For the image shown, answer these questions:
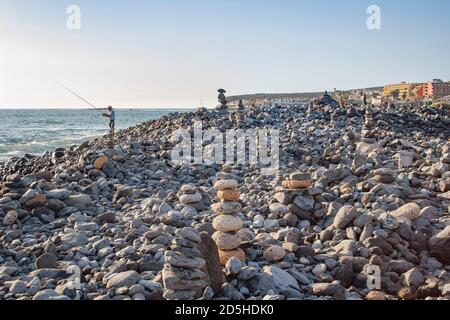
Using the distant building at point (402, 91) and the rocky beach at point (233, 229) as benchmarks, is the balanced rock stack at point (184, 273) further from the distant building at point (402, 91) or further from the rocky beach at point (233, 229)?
the distant building at point (402, 91)

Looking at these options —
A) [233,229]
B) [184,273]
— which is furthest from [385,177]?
[184,273]

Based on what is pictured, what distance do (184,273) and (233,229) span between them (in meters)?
1.33

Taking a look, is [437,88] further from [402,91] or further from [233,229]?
[233,229]

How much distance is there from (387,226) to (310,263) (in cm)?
147

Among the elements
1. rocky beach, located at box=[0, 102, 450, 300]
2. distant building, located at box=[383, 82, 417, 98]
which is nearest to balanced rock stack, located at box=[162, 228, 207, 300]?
rocky beach, located at box=[0, 102, 450, 300]

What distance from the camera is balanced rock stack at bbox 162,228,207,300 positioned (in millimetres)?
4840

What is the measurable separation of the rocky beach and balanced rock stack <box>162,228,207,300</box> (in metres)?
0.01

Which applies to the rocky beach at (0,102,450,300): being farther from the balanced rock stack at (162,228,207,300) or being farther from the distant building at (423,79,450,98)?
the distant building at (423,79,450,98)

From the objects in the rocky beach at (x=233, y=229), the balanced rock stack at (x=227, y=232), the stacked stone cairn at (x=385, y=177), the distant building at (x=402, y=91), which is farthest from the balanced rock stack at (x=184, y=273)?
the distant building at (x=402, y=91)

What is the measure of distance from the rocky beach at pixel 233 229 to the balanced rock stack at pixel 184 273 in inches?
0.5

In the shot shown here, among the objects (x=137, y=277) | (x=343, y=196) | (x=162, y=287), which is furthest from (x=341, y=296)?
(x=343, y=196)

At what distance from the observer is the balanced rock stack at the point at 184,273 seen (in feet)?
15.9

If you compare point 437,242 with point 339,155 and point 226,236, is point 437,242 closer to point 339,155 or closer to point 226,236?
point 226,236

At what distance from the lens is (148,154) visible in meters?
13.7
